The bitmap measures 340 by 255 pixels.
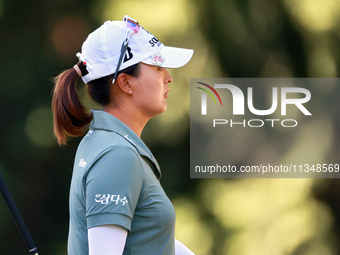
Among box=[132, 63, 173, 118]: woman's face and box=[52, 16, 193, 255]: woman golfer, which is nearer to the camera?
box=[52, 16, 193, 255]: woman golfer

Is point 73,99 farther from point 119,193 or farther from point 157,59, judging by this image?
point 119,193

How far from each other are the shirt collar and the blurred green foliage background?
1758 millimetres

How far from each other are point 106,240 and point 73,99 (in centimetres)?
44

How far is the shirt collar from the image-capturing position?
1414 mm

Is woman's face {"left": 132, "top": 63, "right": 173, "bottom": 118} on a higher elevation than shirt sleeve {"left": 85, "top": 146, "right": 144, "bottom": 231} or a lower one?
higher

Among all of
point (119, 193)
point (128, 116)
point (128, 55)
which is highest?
point (128, 55)

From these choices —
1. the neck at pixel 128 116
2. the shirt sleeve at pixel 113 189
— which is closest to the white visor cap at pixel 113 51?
the neck at pixel 128 116

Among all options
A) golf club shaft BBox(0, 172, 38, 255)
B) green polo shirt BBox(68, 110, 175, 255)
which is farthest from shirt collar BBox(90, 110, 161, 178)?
golf club shaft BBox(0, 172, 38, 255)

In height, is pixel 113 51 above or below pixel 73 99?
above

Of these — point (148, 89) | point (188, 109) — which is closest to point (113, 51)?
point (148, 89)

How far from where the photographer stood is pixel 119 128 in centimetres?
144

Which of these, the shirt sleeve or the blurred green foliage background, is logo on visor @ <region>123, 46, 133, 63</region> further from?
the blurred green foliage background

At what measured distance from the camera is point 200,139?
128 inches

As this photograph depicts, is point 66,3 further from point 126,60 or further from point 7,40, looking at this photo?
point 126,60
